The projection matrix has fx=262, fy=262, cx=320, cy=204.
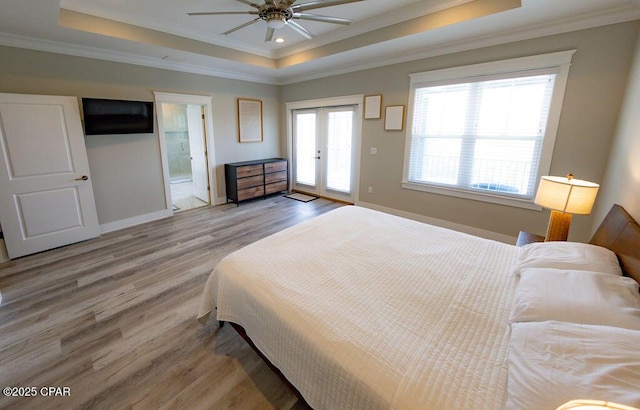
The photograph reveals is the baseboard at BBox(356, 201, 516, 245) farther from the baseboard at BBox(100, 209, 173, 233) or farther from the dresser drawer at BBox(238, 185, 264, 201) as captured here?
the baseboard at BBox(100, 209, 173, 233)

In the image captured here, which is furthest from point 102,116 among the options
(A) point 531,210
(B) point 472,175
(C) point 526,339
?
(A) point 531,210

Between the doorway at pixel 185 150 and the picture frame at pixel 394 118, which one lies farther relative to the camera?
the doorway at pixel 185 150

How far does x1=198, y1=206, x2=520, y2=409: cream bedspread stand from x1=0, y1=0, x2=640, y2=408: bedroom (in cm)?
123

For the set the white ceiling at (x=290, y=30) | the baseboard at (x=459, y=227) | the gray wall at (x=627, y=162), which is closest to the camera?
the gray wall at (x=627, y=162)

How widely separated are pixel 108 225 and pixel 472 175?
5.27 metres

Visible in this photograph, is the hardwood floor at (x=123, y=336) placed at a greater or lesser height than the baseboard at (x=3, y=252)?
lesser

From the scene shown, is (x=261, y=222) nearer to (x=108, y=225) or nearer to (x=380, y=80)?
(x=108, y=225)

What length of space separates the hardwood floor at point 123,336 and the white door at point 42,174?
0.90 ft

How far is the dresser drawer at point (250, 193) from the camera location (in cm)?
521

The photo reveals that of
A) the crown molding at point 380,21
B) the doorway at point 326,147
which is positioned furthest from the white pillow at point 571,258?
the doorway at point 326,147

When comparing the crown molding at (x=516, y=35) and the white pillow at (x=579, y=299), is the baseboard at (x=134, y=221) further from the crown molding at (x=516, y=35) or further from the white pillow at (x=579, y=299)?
the white pillow at (x=579, y=299)

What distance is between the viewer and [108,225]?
388cm

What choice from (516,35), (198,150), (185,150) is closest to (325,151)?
(198,150)

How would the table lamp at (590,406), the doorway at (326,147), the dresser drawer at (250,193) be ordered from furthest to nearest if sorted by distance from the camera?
the dresser drawer at (250,193) → the doorway at (326,147) → the table lamp at (590,406)
